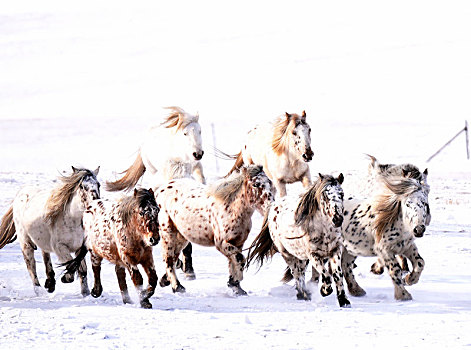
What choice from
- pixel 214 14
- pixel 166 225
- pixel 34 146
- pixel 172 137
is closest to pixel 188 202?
pixel 166 225

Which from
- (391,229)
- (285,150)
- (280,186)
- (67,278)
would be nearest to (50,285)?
(67,278)

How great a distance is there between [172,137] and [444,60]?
1561 inches

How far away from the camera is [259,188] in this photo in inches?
378

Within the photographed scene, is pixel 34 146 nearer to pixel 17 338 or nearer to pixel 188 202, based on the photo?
pixel 188 202

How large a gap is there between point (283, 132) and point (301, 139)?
2.13 feet

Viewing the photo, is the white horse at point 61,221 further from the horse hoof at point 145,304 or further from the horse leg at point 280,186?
the horse leg at point 280,186

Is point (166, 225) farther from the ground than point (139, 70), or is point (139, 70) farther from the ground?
point (139, 70)

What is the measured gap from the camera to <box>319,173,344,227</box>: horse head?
866 centimetres

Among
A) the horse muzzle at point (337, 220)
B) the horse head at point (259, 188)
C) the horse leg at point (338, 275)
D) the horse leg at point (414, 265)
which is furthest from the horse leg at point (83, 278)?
the horse leg at point (414, 265)

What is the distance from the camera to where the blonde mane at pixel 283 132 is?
13.1 metres

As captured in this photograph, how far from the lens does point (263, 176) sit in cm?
969

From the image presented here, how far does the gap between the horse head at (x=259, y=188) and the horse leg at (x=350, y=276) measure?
0.86 meters

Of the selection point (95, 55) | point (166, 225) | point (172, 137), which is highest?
point (95, 55)

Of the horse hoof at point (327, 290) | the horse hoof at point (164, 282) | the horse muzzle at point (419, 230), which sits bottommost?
the horse hoof at point (164, 282)
